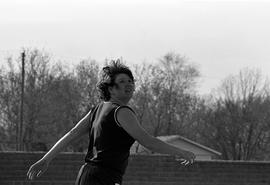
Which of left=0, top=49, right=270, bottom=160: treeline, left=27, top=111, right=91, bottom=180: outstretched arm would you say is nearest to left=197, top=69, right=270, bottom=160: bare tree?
left=0, top=49, right=270, bottom=160: treeline

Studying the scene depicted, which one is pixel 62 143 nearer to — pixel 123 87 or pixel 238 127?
pixel 123 87

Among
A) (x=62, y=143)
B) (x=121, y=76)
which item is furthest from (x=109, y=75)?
(x=62, y=143)

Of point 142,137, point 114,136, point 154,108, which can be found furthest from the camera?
point 154,108

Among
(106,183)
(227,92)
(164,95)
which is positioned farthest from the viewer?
(227,92)

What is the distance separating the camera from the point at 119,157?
4305 mm

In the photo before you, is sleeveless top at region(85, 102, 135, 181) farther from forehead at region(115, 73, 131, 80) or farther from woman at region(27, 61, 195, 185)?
forehead at region(115, 73, 131, 80)

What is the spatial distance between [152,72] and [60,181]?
39.3m

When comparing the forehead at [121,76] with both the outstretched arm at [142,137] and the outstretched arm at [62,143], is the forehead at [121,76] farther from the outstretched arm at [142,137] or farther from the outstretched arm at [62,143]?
the outstretched arm at [62,143]

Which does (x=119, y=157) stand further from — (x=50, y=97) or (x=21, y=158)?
(x=50, y=97)

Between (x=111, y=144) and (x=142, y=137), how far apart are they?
0.80 feet

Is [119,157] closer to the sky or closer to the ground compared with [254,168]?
closer to the sky

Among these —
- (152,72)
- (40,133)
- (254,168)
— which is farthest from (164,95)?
(254,168)

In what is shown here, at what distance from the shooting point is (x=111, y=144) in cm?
429

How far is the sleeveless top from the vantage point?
426cm
